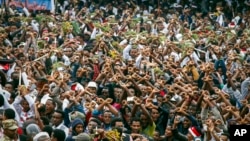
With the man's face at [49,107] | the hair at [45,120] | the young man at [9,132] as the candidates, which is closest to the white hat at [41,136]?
the young man at [9,132]

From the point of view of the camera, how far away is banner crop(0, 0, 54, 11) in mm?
17031

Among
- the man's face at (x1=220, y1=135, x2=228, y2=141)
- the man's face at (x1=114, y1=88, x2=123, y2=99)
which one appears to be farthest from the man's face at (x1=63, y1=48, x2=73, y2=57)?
the man's face at (x1=220, y1=135, x2=228, y2=141)

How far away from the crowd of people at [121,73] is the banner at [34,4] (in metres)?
0.11

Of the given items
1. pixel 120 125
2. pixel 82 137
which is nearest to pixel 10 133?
pixel 82 137

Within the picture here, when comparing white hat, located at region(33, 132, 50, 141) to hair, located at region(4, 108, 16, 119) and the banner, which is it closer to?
hair, located at region(4, 108, 16, 119)

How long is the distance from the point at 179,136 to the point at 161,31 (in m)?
8.79

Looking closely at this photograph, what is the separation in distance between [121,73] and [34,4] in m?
7.18

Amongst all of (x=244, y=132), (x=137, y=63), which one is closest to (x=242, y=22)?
(x=137, y=63)

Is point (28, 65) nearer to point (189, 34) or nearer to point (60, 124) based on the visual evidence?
point (60, 124)

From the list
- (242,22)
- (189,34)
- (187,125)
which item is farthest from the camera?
(242,22)

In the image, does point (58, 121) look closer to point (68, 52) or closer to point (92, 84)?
point (92, 84)

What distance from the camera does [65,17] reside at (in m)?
17.0

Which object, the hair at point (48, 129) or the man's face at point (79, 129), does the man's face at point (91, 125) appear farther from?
the hair at point (48, 129)

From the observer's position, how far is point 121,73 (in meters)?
10.8
